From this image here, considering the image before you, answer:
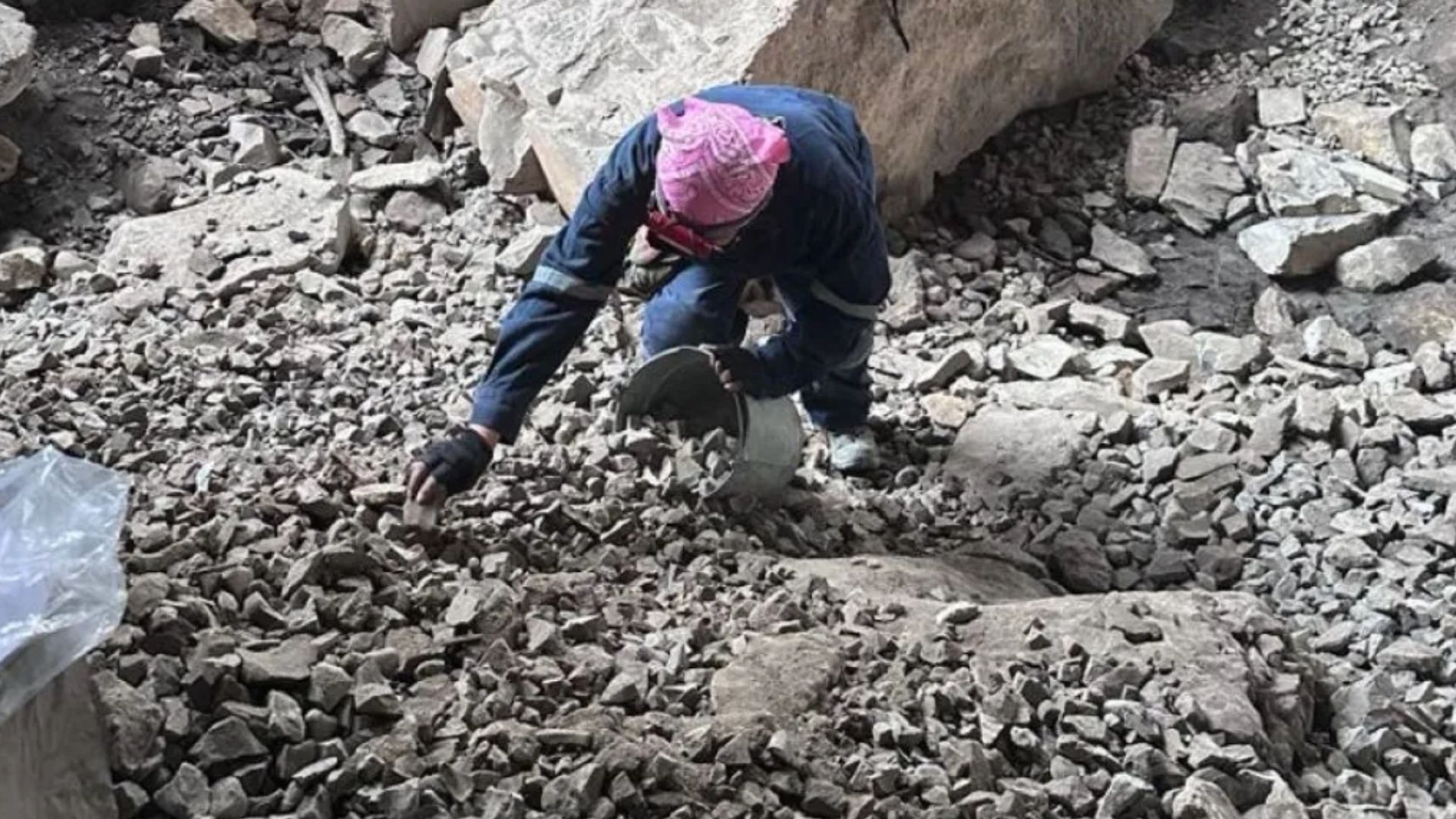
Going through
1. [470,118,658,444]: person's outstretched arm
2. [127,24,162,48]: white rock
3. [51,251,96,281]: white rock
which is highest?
[470,118,658,444]: person's outstretched arm

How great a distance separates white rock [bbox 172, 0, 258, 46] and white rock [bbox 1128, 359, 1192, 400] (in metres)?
2.58

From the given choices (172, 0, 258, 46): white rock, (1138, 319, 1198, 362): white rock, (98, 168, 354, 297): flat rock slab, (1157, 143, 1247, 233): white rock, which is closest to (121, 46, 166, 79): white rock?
(172, 0, 258, 46): white rock

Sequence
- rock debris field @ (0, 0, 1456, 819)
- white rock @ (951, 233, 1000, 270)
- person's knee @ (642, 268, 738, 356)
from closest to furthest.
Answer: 1. rock debris field @ (0, 0, 1456, 819)
2. person's knee @ (642, 268, 738, 356)
3. white rock @ (951, 233, 1000, 270)

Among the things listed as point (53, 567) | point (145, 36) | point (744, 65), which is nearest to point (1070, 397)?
point (744, 65)

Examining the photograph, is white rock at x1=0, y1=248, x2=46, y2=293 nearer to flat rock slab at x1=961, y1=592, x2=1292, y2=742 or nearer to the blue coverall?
the blue coverall

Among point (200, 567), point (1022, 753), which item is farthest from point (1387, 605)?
point (200, 567)

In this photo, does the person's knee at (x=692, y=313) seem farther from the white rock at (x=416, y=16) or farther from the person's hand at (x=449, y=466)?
the white rock at (x=416, y=16)

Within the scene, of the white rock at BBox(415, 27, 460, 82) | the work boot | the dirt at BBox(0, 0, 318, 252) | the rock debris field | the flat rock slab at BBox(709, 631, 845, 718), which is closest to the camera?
the rock debris field

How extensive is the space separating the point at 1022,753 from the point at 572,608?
0.75m

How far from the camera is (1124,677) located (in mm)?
2668

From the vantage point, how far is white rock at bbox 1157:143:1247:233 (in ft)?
15.7

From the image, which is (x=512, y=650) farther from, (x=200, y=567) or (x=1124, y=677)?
(x=1124, y=677)

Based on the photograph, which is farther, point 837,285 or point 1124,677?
point 837,285

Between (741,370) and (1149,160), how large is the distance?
222 centimetres
